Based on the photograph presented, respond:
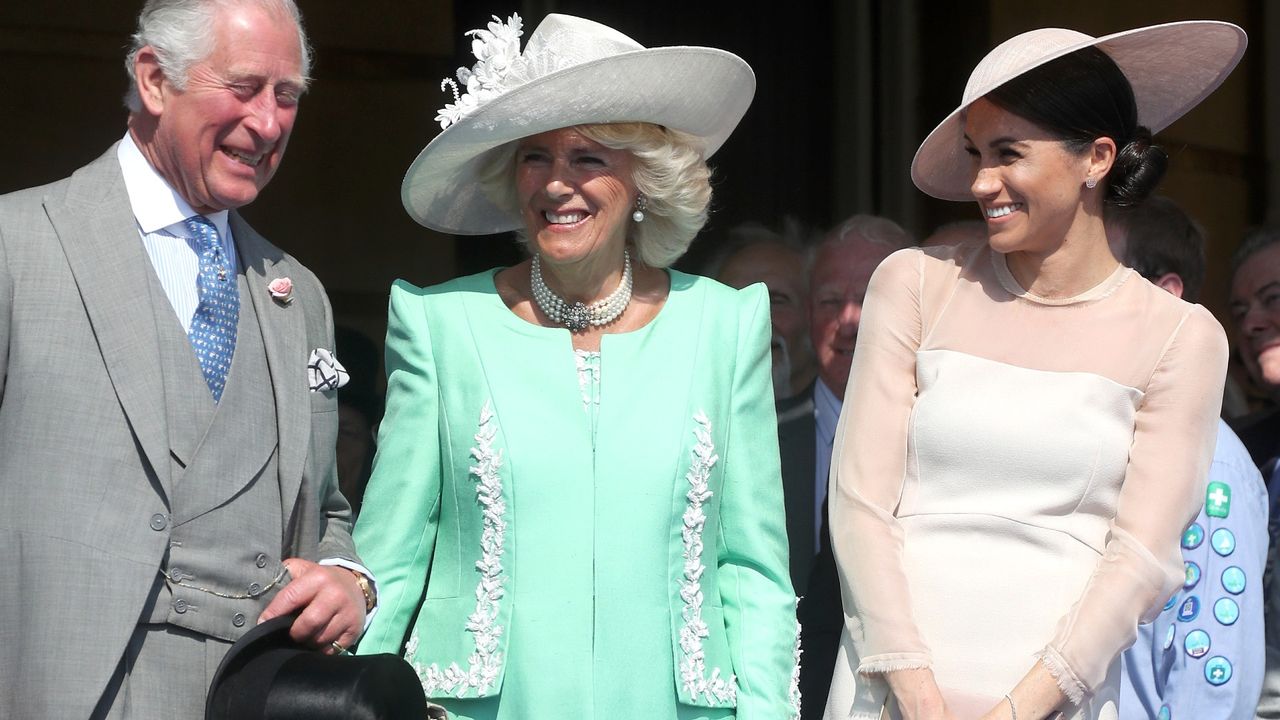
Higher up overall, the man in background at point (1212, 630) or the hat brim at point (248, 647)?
the hat brim at point (248, 647)

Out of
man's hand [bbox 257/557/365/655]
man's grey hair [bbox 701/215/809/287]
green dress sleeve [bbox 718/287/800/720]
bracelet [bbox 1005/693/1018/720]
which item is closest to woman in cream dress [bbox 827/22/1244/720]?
bracelet [bbox 1005/693/1018/720]

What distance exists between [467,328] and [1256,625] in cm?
175

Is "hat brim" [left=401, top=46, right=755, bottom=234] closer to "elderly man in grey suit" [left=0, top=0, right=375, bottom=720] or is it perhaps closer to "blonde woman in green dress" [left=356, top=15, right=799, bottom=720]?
"blonde woman in green dress" [left=356, top=15, right=799, bottom=720]

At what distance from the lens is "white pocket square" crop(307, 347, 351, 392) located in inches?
119

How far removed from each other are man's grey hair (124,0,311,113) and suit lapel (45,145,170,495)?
229 mm

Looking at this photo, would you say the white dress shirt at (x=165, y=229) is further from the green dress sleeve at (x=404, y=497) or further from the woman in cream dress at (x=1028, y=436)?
the woman in cream dress at (x=1028, y=436)

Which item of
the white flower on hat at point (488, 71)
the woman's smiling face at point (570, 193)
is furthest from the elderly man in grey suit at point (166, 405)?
the woman's smiling face at point (570, 193)

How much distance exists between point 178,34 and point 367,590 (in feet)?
3.29

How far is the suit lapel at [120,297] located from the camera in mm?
2672

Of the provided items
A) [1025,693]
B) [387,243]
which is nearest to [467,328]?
[1025,693]

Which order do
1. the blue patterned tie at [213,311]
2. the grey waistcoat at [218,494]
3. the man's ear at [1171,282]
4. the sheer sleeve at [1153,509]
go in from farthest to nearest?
the man's ear at [1171,282]
the sheer sleeve at [1153,509]
the blue patterned tie at [213,311]
the grey waistcoat at [218,494]

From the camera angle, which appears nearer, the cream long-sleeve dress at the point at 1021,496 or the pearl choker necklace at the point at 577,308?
the cream long-sleeve dress at the point at 1021,496

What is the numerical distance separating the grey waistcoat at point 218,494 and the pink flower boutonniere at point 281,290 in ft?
0.37

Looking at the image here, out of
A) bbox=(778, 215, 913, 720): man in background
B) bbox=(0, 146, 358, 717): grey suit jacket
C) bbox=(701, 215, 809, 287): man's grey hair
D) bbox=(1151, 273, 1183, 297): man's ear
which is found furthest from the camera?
bbox=(701, 215, 809, 287): man's grey hair
